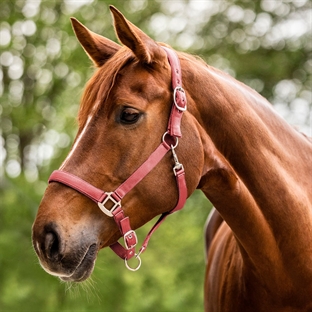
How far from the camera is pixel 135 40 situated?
2854 millimetres

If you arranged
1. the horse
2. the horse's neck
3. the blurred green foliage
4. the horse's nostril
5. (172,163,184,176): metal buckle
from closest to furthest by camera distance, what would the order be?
the horse's nostril
the horse
(172,163,184,176): metal buckle
the horse's neck
the blurred green foliage

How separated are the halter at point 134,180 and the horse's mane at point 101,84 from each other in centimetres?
25

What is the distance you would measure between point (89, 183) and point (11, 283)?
793 centimetres

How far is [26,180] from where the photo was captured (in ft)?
36.0

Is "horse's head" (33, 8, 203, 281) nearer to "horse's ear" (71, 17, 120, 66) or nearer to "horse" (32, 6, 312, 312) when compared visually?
"horse" (32, 6, 312, 312)

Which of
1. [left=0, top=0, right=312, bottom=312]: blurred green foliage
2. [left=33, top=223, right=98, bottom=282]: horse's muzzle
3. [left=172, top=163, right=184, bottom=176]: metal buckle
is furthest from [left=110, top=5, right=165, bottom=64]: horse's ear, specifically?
[left=0, top=0, right=312, bottom=312]: blurred green foliage

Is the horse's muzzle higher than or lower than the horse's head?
lower

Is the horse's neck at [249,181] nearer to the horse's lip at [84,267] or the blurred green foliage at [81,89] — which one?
the horse's lip at [84,267]

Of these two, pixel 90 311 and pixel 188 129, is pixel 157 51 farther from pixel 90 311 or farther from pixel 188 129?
pixel 90 311

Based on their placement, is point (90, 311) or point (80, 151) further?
point (90, 311)

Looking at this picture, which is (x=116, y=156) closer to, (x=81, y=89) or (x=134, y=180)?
(x=134, y=180)

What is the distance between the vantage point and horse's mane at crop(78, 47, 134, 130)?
2.93 metres

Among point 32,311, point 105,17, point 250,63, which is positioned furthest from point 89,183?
point 250,63

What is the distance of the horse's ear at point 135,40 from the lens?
2762 mm
